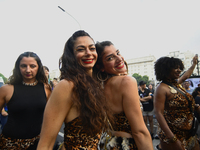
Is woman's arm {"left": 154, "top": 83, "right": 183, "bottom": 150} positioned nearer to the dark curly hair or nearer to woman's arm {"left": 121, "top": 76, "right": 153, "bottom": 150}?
woman's arm {"left": 121, "top": 76, "right": 153, "bottom": 150}

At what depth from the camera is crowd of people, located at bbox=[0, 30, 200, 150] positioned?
43.3 inches

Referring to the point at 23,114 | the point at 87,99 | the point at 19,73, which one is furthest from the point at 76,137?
the point at 19,73

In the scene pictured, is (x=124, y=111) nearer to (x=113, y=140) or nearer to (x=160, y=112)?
(x=113, y=140)

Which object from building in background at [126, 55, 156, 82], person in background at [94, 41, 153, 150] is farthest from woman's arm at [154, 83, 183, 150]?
building in background at [126, 55, 156, 82]

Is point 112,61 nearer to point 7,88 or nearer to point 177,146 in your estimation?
point 7,88

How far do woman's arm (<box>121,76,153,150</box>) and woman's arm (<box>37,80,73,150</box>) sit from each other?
1.74 feet

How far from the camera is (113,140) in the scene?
1.38m

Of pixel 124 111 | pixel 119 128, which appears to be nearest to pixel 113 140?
pixel 119 128

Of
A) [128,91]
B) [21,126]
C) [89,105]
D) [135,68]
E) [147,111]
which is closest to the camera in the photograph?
[89,105]

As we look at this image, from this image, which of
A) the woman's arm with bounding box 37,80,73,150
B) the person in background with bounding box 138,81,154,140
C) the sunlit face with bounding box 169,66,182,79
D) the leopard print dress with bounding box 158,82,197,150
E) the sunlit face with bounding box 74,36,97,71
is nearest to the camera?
the woman's arm with bounding box 37,80,73,150

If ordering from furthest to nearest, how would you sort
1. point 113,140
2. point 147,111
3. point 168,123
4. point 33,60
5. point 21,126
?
point 147,111
point 168,123
point 33,60
point 21,126
point 113,140

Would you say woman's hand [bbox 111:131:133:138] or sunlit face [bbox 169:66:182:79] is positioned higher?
sunlit face [bbox 169:66:182:79]

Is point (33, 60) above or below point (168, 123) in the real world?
above

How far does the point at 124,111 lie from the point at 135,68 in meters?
102
